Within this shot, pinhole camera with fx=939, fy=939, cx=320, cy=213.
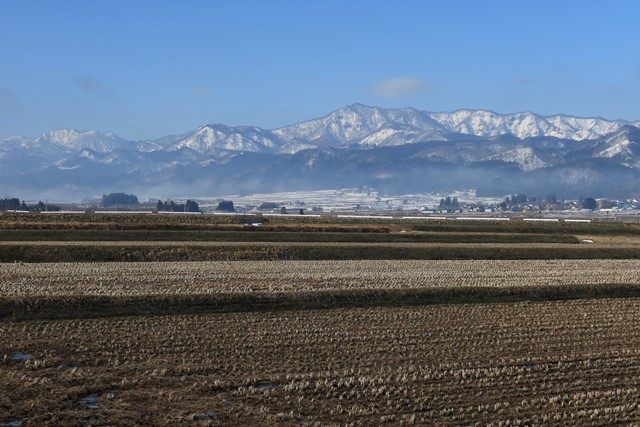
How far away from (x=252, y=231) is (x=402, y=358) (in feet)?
102

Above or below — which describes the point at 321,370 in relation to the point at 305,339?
below

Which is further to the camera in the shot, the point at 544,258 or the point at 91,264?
the point at 544,258

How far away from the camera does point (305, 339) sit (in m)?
20.1

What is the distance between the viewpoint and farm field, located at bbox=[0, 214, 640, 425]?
14969mm

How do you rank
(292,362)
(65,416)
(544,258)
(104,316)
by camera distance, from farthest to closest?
(544,258) → (104,316) → (292,362) → (65,416)

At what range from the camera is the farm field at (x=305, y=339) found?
15.0 metres

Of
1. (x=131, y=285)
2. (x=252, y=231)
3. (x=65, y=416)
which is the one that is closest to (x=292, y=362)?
(x=65, y=416)

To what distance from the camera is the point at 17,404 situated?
47.2 feet

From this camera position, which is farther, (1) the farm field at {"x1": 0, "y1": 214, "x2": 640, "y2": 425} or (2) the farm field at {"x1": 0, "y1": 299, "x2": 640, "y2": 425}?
(1) the farm field at {"x1": 0, "y1": 214, "x2": 640, "y2": 425}

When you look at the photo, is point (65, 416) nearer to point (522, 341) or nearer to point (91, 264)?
point (522, 341)

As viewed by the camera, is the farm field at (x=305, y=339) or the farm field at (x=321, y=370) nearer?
the farm field at (x=321, y=370)

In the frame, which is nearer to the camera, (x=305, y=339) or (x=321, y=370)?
(x=321, y=370)

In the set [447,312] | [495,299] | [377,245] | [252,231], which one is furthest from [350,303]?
[252,231]

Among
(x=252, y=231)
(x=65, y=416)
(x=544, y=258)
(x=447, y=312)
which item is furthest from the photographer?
(x=252, y=231)
